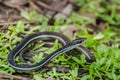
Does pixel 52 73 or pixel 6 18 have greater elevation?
pixel 6 18

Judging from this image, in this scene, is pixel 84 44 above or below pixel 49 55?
above

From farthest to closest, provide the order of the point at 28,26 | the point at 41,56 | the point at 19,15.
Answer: the point at 19,15 < the point at 28,26 < the point at 41,56

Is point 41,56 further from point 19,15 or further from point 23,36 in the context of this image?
point 19,15

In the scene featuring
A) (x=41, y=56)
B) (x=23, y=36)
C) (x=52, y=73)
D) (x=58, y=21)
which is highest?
(x=58, y=21)

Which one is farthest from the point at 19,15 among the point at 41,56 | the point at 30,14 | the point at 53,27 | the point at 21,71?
the point at 21,71

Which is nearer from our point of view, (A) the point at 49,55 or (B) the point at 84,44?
(A) the point at 49,55

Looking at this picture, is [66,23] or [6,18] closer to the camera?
[6,18]

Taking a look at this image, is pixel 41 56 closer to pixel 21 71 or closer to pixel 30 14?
pixel 21 71

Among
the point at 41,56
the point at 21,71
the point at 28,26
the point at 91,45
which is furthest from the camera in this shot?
the point at 28,26
